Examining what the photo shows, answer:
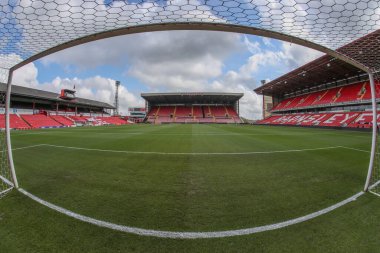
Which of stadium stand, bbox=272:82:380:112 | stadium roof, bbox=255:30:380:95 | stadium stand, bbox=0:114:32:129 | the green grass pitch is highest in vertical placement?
→ stadium roof, bbox=255:30:380:95

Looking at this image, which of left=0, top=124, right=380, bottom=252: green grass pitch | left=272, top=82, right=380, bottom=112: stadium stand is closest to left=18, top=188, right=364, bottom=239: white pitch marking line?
left=0, top=124, right=380, bottom=252: green grass pitch

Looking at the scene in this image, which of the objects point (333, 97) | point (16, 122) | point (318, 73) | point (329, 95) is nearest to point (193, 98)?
point (329, 95)

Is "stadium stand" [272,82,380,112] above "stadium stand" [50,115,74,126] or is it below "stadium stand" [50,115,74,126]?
above

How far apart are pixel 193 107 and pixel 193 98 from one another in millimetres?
6220

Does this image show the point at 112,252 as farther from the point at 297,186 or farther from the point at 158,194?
the point at 297,186

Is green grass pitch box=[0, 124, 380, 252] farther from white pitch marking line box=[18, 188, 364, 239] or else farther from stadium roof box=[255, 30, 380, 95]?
stadium roof box=[255, 30, 380, 95]

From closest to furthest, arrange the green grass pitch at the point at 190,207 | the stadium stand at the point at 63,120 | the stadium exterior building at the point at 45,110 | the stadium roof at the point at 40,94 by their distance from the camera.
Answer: the green grass pitch at the point at 190,207 → the stadium exterior building at the point at 45,110 → the stadium roof at the point at 40,94 → the stadium stand at the point at 63,120

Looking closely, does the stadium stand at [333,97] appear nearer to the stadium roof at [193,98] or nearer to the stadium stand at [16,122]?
the stadium roof at [193,98]

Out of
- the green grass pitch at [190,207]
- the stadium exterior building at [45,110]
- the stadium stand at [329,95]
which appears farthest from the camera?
the stadium exterior building at [45,110]

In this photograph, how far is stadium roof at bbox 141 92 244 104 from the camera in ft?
209

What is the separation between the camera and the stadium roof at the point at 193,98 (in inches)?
2507

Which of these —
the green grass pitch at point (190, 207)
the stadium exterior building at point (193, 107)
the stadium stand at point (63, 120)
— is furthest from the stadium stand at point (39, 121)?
the green grass pitch at point (190, 207)

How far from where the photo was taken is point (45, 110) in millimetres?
43281

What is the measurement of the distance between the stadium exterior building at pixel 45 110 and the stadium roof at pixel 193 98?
18.5 meters
